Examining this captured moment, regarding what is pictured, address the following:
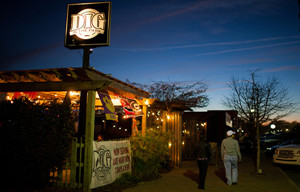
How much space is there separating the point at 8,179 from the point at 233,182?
7007mm

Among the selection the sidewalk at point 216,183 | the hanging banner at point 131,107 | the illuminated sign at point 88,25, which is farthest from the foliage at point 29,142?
the hanging banner at point 131,107

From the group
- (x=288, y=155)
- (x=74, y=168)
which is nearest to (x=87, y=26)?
(x=74, y=168)

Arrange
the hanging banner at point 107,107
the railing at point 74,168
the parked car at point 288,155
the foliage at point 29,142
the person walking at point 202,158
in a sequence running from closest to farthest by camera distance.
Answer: the foliage at point 29,142 < the railing at point 74,168 < the hanging banner at point 107,107 < the person walking at point 202,158 < the parked car at point 288,155

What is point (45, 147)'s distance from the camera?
7.09 m

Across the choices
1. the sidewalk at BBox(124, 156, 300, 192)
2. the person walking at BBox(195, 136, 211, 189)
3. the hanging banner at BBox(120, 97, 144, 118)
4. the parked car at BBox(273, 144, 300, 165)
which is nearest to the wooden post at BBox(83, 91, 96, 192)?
the sidewalk at BBox(124, 156, 300, 192)

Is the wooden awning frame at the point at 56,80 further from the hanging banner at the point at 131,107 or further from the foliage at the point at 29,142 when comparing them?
the hanging banner at the point at 131,107

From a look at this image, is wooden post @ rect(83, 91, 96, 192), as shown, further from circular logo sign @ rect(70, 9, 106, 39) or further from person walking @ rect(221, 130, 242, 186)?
person walking @ rect(221, 130, 242, 186)

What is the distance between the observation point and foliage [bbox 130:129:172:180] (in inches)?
402

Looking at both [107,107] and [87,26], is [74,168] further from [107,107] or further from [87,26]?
[87,26]

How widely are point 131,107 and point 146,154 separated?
2281 millimetres

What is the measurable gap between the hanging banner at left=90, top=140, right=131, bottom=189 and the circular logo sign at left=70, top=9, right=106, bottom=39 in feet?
14.0

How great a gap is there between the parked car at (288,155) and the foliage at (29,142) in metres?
11.7

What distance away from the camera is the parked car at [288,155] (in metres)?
14.1


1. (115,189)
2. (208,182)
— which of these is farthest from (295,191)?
(115,189)
